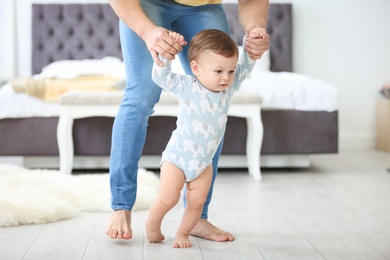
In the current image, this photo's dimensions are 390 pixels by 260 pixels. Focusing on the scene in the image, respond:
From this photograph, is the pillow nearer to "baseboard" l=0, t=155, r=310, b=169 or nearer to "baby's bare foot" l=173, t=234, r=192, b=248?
"baseboard" l=0, t=155, r=310, b=169

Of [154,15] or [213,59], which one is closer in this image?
[213,59]

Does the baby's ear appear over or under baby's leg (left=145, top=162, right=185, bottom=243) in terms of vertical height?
over

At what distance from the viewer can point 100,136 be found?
371 centimetres

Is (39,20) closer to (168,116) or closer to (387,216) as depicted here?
(168,116)

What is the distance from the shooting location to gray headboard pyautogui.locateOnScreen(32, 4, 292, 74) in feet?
16.6

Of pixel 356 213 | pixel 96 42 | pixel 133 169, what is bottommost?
pixel 356 213

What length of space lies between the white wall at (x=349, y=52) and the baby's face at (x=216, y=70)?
3531 mm

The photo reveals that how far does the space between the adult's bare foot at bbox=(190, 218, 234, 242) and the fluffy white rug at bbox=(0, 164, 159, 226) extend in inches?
23.4

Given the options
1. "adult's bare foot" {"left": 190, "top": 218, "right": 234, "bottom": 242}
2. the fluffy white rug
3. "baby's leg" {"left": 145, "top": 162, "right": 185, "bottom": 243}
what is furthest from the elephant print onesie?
the fluffy white rug

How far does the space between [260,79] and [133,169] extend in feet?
7.42

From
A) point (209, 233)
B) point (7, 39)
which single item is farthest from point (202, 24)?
point (7, 39)

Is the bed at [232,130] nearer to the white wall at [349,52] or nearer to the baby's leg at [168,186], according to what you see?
the white wall at [349,52]

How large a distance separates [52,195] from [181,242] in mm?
950

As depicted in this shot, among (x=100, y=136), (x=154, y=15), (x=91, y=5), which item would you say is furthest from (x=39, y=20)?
(x=154, y=15)
